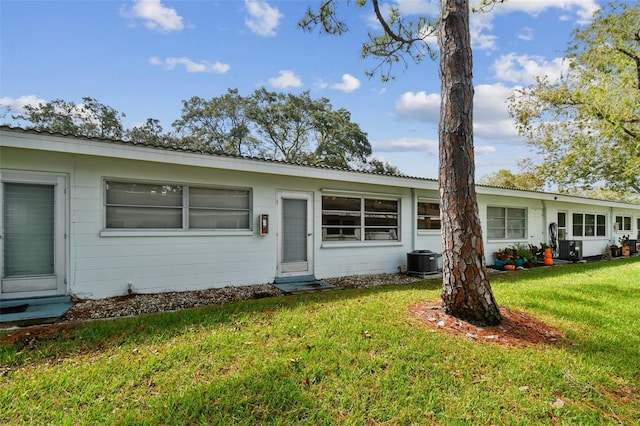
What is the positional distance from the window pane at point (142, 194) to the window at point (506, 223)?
33.1ft

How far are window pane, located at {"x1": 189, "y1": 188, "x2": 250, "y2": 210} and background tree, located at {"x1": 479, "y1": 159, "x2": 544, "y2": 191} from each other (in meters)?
18.2

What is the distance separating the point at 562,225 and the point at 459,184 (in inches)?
507

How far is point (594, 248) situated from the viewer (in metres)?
15.6

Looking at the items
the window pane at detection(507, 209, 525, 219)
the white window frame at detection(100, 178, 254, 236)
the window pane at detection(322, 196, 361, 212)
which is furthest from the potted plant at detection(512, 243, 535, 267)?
the white window frame at detection(100, 178, 254, 236)

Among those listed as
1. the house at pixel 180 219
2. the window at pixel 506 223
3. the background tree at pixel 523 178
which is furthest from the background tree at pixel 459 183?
the background tree at pixel 523 178

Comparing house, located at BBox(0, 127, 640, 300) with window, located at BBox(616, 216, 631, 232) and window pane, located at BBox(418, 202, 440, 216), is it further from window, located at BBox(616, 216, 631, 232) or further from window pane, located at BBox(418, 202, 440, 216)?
window, located at BBox(616, 216, 631, 232)

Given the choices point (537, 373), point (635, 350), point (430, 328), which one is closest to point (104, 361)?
point (430, 328)

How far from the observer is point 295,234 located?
777 centimetres

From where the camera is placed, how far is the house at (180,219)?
5.32m

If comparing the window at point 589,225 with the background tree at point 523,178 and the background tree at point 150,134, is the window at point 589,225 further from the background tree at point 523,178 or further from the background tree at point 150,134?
the background tree at point 150,134

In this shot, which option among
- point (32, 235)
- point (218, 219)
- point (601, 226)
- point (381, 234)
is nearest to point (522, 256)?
point (381, 234)

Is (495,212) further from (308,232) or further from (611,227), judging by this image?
(611,227)

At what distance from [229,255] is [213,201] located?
117 centimetres

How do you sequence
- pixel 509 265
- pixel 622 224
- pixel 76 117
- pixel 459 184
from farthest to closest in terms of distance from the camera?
pixel 76 117
pixel 622 224
pixel 509 265
pixel 459 184
